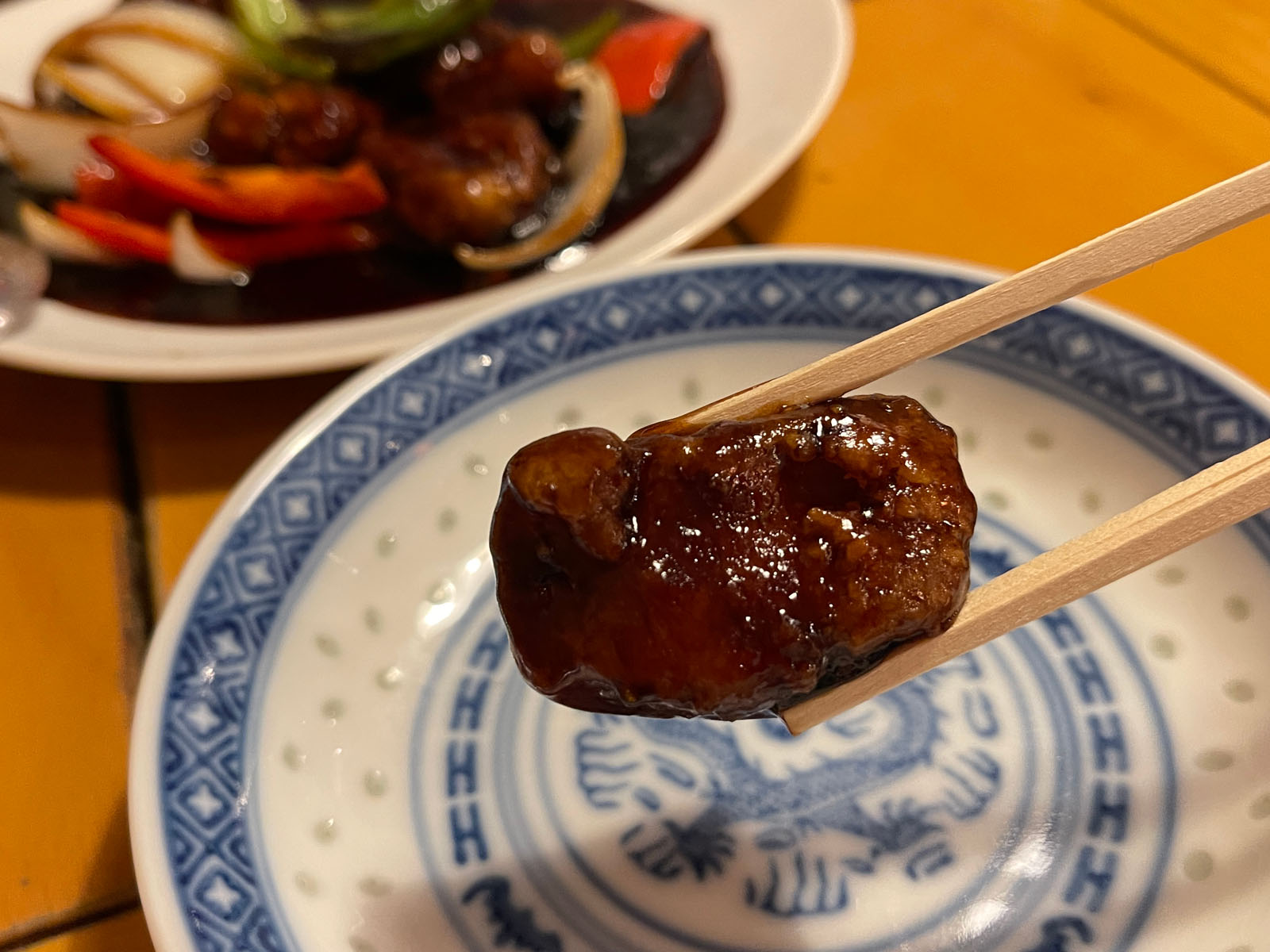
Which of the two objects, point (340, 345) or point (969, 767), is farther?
point (340, 345)

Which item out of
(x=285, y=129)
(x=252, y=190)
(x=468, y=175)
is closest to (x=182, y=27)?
(x=285, y=129)

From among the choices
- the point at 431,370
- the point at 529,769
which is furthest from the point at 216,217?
the point at 529,769

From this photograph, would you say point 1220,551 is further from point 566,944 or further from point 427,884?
point 427,884

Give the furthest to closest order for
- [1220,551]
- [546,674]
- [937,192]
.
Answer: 1. [937,192]
2. [1220,551]
3. [546,674]

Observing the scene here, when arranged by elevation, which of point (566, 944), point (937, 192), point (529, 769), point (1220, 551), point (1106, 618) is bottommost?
point (566, 944)

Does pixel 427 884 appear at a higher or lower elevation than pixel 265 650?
lower

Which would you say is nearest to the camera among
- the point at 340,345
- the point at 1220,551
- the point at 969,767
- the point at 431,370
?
the point at 969,767

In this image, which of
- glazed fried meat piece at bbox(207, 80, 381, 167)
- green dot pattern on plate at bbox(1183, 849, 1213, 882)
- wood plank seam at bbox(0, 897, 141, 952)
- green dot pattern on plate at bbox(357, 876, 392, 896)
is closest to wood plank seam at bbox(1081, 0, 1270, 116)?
green dot pattern on plate at bbox(1183, 849, 1213, 882)
